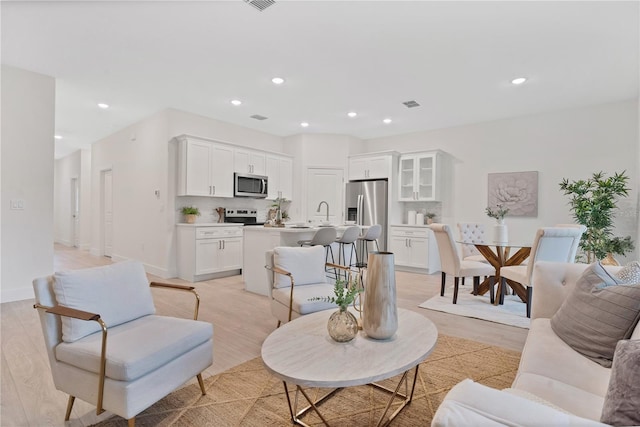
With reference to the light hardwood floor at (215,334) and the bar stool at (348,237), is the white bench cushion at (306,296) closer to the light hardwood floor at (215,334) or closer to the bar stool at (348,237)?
the light hardwood floor at (215,334)

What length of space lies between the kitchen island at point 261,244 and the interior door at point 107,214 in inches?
187

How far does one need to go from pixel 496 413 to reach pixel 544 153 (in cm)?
593

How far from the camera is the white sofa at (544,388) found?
69 centimetres

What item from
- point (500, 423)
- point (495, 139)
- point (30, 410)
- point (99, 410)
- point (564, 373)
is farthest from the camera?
point (495, 139)

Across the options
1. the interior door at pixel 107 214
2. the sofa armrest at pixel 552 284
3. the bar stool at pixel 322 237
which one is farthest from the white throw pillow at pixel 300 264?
the interior door at pixel 107 214

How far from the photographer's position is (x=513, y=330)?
320cm

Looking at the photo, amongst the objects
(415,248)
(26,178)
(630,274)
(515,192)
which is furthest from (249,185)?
(630,274)

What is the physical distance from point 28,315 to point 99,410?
274 cm

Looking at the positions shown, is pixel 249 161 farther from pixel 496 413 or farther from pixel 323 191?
pixel 496 413

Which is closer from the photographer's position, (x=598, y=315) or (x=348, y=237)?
(x=598, y=315)

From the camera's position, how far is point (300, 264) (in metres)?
3.03

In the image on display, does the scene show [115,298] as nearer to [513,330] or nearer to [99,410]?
[99,410]

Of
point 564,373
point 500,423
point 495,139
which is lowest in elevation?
point 564,373

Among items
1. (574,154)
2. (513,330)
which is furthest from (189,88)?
(574,154)
